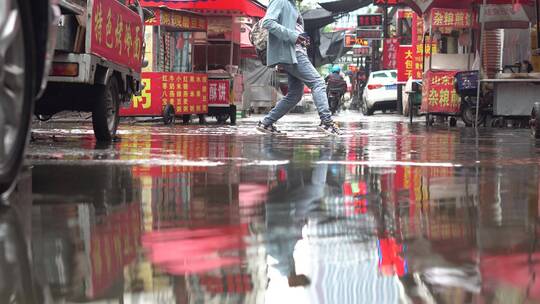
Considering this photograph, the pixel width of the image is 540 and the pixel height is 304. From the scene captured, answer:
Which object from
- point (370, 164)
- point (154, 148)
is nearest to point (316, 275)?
point (370, 164)

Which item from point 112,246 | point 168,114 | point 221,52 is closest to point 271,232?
point 112,246

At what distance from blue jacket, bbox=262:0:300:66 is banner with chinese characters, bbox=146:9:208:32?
6.24m

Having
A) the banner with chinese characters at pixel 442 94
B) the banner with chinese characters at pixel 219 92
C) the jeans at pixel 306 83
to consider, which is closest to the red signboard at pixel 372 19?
the banner with chinese characters at pixel 219 92

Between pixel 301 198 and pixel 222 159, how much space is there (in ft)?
7.64

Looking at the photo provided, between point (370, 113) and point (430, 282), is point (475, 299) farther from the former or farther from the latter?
point (370, 113)

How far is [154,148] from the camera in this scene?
25.5 feet

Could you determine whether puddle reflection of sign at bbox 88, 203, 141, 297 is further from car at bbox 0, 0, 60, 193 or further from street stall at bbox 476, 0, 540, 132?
street stall at bbox 476, 0, 540, 132

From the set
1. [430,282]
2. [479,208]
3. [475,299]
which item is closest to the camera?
[475,299]

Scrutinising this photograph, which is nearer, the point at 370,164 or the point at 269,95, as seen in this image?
the point at 370,164

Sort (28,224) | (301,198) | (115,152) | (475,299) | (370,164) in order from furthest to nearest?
(115,152), (370,164), (301,198), (28,224), (475,299)

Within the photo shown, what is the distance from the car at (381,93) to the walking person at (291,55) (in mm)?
18388

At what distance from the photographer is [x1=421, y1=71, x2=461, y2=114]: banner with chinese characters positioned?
50.8ft

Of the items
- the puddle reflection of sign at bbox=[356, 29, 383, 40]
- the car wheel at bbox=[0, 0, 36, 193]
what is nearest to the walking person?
the car wheel at bbox=[0, 0, 36, 193]

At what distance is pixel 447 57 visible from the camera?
15969 mm
